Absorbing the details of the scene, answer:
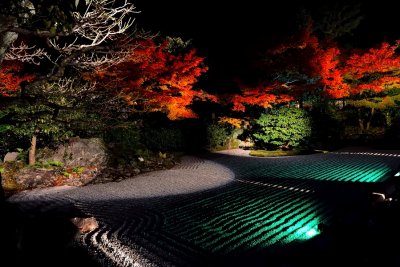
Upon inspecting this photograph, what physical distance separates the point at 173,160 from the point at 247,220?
8.96 m

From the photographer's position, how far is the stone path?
4.42 meters

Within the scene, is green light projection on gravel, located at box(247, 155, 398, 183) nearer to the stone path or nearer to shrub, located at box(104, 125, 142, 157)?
the stone path

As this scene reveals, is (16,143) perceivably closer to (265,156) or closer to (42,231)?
(42,231)

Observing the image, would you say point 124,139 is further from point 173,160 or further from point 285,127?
point 285,127

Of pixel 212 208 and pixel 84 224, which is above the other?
pixel 84 224

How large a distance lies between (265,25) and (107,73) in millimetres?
17028

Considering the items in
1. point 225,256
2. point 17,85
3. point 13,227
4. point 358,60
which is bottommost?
point 225,256

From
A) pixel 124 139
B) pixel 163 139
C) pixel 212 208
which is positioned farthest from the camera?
pixel 163 139

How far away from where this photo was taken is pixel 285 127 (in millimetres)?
17656

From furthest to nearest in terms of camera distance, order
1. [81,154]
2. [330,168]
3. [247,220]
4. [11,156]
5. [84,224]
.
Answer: [81,154] < [330,168] < [11,156] < [247,220] < [84,224]

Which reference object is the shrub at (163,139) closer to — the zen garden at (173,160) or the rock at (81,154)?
the zen garden at (173,160)

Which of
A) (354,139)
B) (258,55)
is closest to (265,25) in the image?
(258,55)

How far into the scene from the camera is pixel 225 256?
4.25 m

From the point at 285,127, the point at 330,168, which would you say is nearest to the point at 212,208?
the point at 330,168
